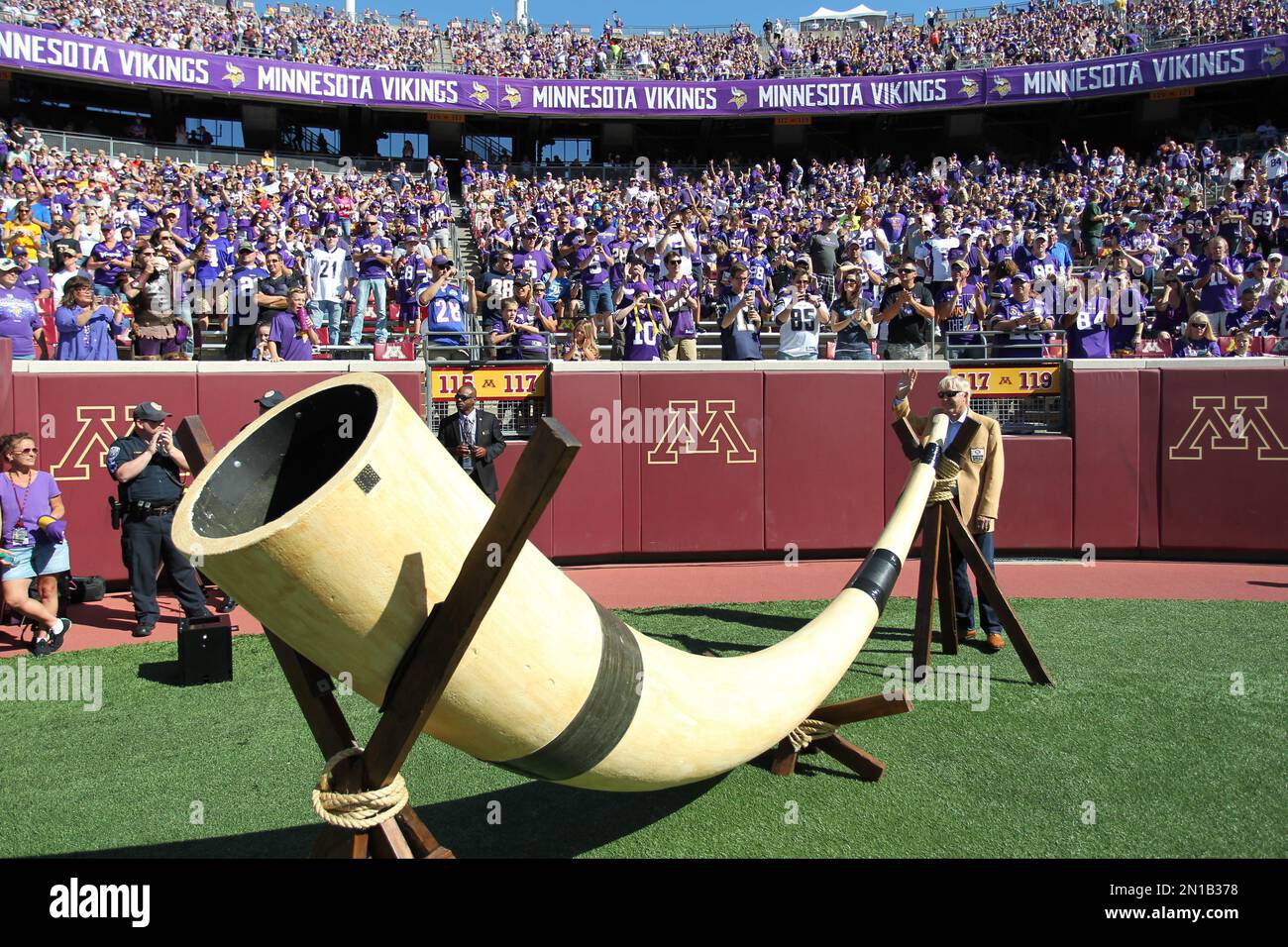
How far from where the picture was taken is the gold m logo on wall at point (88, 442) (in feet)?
31.9

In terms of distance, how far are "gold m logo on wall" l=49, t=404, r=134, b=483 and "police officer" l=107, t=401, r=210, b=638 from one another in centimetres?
121

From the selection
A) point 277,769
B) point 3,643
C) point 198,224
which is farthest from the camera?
point 198,224

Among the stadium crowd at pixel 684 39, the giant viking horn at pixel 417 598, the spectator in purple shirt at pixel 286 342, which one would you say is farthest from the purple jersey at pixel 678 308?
the stadium crowd at pixel 684 39

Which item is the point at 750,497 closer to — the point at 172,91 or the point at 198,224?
the point at 198,224

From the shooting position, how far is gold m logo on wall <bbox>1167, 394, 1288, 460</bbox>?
1105 cm

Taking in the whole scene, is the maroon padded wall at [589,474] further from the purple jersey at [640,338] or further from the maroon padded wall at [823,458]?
the maroon padded wall at [823,458]

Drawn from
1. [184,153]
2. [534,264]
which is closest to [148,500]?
[534,264]

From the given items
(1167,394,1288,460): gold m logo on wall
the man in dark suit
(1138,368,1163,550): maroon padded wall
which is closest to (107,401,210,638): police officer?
the man in dark suit

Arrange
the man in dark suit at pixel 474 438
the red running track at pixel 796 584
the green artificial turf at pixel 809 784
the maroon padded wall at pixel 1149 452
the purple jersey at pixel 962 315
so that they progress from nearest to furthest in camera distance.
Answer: the green artificial turf at pixel 809 784, the red running track at pixel 796 584, the man in dark suit at pixel 474 438, the maroon padded wall at pixel 1149 452, the purple jersey at pixel 962 315

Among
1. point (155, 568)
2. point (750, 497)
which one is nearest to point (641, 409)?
point (750, 497)

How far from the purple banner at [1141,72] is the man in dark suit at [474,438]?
30106mm

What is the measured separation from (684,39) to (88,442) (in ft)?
113

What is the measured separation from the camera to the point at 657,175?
111 feet

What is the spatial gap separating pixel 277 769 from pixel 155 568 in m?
4.07
